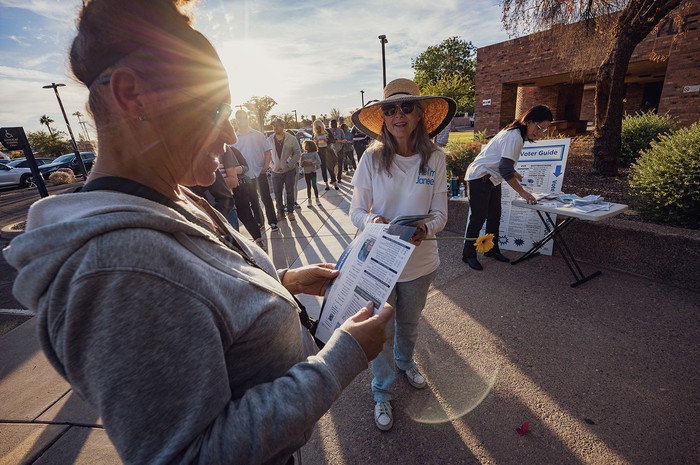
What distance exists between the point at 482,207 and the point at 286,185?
4.35 m

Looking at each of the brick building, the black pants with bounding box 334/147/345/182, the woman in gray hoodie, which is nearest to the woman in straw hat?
the woman in gray hoodie

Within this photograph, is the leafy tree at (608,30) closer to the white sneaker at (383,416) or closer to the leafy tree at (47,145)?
the white sneaker at (383,416)

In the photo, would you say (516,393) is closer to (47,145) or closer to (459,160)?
(459,160)

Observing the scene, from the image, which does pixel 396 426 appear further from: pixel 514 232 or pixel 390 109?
pixel 514 232

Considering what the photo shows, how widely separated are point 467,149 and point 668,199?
3.90 meters

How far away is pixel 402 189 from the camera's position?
7.07ft

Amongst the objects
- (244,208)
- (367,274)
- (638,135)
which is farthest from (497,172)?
(638,135)

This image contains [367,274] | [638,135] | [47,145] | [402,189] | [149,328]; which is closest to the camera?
[149,328]

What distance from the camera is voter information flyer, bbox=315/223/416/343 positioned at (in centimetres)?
119

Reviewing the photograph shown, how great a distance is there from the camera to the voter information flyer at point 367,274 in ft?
3.92

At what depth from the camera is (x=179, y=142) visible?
2.79ft

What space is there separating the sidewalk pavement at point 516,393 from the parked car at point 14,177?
70.3ft

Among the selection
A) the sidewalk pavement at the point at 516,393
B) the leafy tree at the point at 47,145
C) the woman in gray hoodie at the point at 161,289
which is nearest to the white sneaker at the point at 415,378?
the sidewalk pavement at the point at 516,393

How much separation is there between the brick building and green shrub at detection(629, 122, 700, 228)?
444 cm
